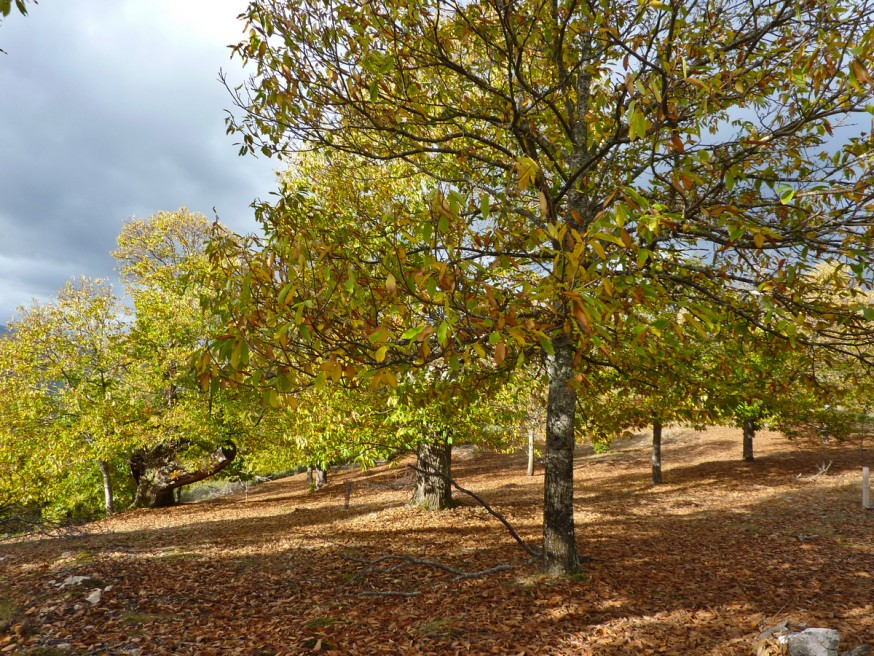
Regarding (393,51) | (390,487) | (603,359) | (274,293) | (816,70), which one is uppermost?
(393,51)

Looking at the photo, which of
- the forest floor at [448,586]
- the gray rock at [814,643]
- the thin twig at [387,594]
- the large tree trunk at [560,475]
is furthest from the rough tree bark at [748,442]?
the thin twig at [387,594]

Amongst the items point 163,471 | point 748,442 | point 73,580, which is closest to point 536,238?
point 73,580

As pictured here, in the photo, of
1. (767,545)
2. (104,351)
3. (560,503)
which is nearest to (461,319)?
(560,503)

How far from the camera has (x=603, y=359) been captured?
739 cm

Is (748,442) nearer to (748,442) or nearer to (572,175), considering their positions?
(748,442)

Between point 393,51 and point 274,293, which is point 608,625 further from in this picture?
point 393,51

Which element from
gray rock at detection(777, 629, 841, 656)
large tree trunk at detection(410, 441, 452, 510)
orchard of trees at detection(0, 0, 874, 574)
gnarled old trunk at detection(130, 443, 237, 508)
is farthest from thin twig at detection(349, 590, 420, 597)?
gnarled old trunk at detection(130, 443, 237, 508)

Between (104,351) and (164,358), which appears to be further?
(104,351)

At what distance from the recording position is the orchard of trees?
3287 millimetres

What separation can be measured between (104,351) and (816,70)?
2053 centimetres

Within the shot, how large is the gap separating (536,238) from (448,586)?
5075mm

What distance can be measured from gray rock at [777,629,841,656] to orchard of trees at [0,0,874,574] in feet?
8.32

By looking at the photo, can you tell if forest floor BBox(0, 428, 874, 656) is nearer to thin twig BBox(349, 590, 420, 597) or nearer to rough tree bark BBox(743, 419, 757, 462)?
thin twig BBox(349, 590, 420, 597)

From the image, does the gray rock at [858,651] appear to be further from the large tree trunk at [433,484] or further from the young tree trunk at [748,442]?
the young tree trunk at [748,442]
